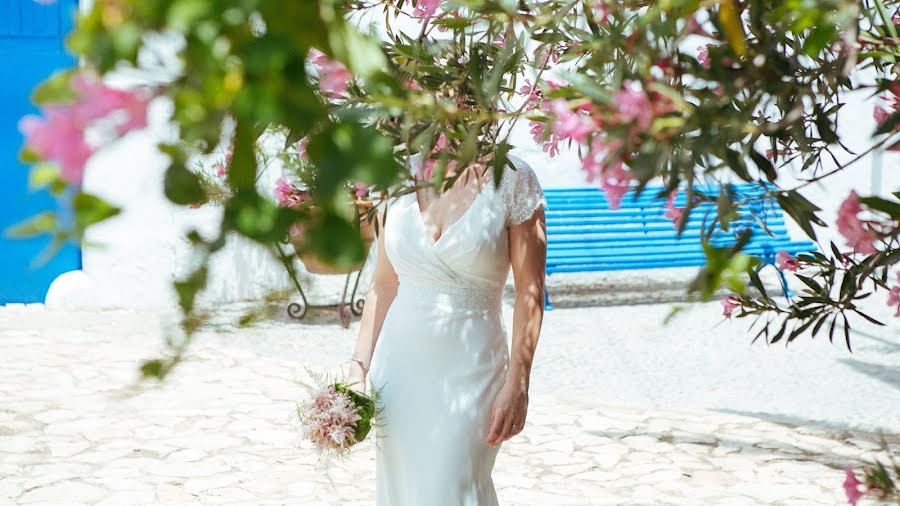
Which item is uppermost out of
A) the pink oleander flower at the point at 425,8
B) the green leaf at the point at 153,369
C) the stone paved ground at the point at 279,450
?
the pink oleander flower at the point at 425,8

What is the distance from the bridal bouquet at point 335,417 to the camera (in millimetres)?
2930

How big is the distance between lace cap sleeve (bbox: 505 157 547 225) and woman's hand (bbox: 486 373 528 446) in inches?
18.2

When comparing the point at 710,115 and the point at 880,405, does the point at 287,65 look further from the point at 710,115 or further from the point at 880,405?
the point at 880,405

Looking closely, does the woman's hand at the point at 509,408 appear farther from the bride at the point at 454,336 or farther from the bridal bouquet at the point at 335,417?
the bridal bouquet at the point at 335,417

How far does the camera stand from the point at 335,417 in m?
2.93

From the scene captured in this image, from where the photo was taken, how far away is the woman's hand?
303 centimetres

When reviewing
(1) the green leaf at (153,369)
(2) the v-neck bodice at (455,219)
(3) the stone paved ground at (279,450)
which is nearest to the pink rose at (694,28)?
(1) the green leaf at (153,369)

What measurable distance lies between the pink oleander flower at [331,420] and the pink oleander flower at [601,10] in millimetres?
1510

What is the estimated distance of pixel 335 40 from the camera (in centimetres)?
81

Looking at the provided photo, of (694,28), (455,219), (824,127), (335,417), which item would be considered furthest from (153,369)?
(455,219)

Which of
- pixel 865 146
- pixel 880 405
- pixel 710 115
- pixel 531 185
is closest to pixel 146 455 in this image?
pixel 531 185

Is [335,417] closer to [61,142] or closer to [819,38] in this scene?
[819,38]

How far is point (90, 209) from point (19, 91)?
355 inches

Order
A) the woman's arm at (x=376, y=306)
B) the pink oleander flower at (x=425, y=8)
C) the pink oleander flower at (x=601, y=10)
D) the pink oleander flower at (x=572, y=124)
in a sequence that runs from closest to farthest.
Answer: the pink oleander flower at (x=572, y=124) < the pink oleander flower at (x=601, y=10) < the pink oleander flower at (x=425, y=8) < the woman's arm at (x=376, y=306)
